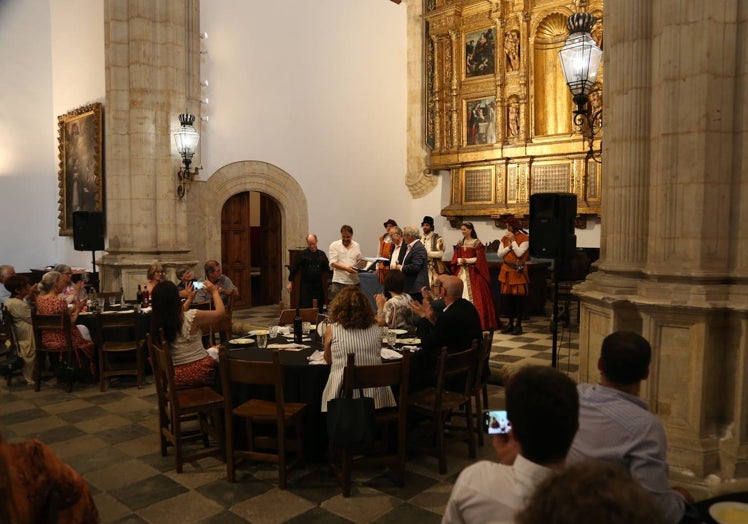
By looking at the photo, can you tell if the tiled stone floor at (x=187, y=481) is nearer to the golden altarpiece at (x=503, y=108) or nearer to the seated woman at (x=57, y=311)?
the seated woman at (x=57, y=311)

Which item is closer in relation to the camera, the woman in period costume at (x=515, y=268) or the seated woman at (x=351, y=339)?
the seated woman at (x=351, y=339)

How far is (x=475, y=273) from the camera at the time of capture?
28.5ft

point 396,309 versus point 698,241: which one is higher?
point 698,241

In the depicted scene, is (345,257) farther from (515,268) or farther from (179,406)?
(179,406)

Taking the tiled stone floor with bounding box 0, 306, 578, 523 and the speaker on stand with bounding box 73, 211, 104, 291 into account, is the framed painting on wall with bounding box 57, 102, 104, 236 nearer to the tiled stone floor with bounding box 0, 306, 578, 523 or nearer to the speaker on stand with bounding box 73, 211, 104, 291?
the speaker on stand with bounding box 73, 211, 104, 291

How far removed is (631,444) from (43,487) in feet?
6.13

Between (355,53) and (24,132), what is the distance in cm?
666

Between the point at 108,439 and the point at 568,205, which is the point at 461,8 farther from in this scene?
the point at 108,439

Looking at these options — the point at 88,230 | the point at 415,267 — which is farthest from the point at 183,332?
the point at 88,230

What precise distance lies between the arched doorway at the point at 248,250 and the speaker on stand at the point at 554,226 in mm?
6901

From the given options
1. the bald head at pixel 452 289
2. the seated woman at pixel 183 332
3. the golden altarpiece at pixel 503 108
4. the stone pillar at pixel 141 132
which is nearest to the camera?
the seated woman at pixel 183 332

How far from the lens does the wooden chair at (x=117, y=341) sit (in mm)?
6223

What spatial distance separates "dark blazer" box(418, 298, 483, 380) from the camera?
4.46 meters

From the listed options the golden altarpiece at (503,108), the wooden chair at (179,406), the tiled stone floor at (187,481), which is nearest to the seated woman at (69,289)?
the tiled stone floor at (187,481)
